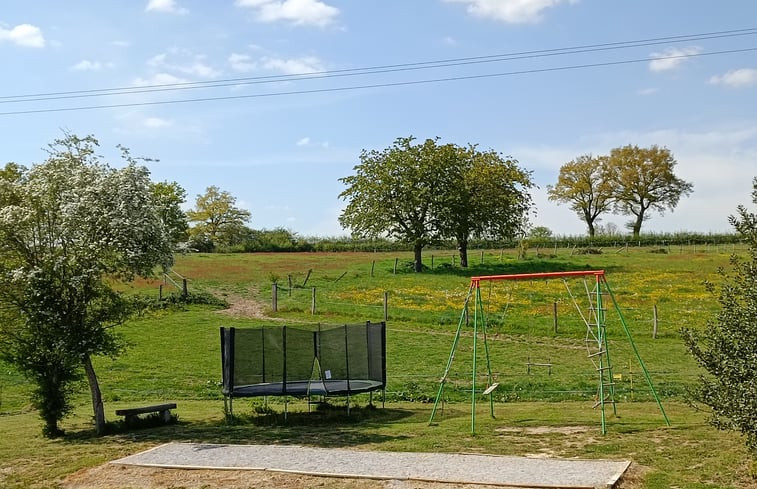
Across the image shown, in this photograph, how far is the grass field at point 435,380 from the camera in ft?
45.0

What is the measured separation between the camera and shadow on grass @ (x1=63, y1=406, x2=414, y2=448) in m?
15.6

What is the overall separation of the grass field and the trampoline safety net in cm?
74

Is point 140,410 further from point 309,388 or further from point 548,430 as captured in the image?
point 548,430

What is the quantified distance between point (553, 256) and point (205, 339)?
38.5 metres

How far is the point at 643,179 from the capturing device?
92625 millimetres

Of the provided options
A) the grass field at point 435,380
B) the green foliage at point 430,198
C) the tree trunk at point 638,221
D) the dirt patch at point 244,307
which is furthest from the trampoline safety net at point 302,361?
the tree trunk at point 638,221

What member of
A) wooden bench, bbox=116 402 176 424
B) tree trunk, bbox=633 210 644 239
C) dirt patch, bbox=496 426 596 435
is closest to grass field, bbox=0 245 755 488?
dirt patch, bbox=496 426 596 435

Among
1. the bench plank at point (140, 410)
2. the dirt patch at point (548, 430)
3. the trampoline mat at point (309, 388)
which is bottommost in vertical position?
the dirt patch at point (548, 430)

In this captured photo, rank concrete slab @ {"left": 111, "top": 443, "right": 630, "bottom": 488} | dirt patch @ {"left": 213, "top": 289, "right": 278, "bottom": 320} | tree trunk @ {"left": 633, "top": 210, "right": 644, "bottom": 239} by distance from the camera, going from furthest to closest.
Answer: tree trunk @ {"left": 633, "top": 210, "right": 644, "bottom": 239} < dirt patch @ {"left": 213, "top": 289, "right": 278, "bottom": 320} < concrete slab @ {"left": 111, "top": 443, "right": 630, "bottom": 488}

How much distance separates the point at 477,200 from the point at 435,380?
125ft

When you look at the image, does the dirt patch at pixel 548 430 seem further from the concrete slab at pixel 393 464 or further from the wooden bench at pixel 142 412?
the wooden bench at pixel 142 412

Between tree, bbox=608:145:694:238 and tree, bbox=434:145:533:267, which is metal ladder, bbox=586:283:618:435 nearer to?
tree, bbox=434:145:533:267

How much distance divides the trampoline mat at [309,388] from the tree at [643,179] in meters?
79.9

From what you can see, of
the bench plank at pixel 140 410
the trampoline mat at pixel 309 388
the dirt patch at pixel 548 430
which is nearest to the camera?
the dirt patch at pixel 548 430
